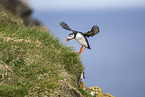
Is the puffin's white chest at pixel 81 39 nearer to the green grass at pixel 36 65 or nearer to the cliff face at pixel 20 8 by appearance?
the green grass at pixel 36 65

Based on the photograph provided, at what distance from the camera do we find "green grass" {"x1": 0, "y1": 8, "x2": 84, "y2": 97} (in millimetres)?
6473

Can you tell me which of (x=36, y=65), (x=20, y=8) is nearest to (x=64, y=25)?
(x=36, y=65)

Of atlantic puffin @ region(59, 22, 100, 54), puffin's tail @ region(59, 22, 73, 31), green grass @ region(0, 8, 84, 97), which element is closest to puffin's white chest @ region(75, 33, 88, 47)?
atlantic puffin @ region(59, 22, 100, 54)

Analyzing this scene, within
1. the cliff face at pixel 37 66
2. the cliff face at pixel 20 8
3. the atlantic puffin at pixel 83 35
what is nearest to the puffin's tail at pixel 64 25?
the atlantic puffin at pixel 83 35

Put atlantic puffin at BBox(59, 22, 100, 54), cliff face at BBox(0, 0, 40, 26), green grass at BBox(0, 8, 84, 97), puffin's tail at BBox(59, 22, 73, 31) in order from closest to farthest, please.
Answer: green grass at BBox(0, 8, 84, 97) < atlantic puffin at BBox(59, 22, 100, 54) < puffin's tail at BBox(59, 22, 73, 31) < cliff face at BBox(0, 0, 40, 26)

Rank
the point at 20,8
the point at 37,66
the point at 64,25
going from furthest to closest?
the point at 20,8 → the point at 64,25 → the point at 37,66

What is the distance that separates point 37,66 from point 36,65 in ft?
0.19

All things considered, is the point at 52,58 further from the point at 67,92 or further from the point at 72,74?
the point at 67,92

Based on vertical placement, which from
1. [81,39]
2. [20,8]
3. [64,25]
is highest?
[20,8]

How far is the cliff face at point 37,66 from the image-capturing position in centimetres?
648

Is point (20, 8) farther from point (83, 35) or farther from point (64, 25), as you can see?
point (83, 35)

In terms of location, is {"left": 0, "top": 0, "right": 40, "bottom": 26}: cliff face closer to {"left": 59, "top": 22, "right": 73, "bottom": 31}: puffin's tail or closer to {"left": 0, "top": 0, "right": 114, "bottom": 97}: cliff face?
{"left": 0, "top": 0, "right": 114, "bottom": 97}: cliff face

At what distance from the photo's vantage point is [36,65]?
7238 millimetres

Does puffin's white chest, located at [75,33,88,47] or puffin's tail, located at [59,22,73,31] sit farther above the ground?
puffin's tail, located at [59,22,73,31]
